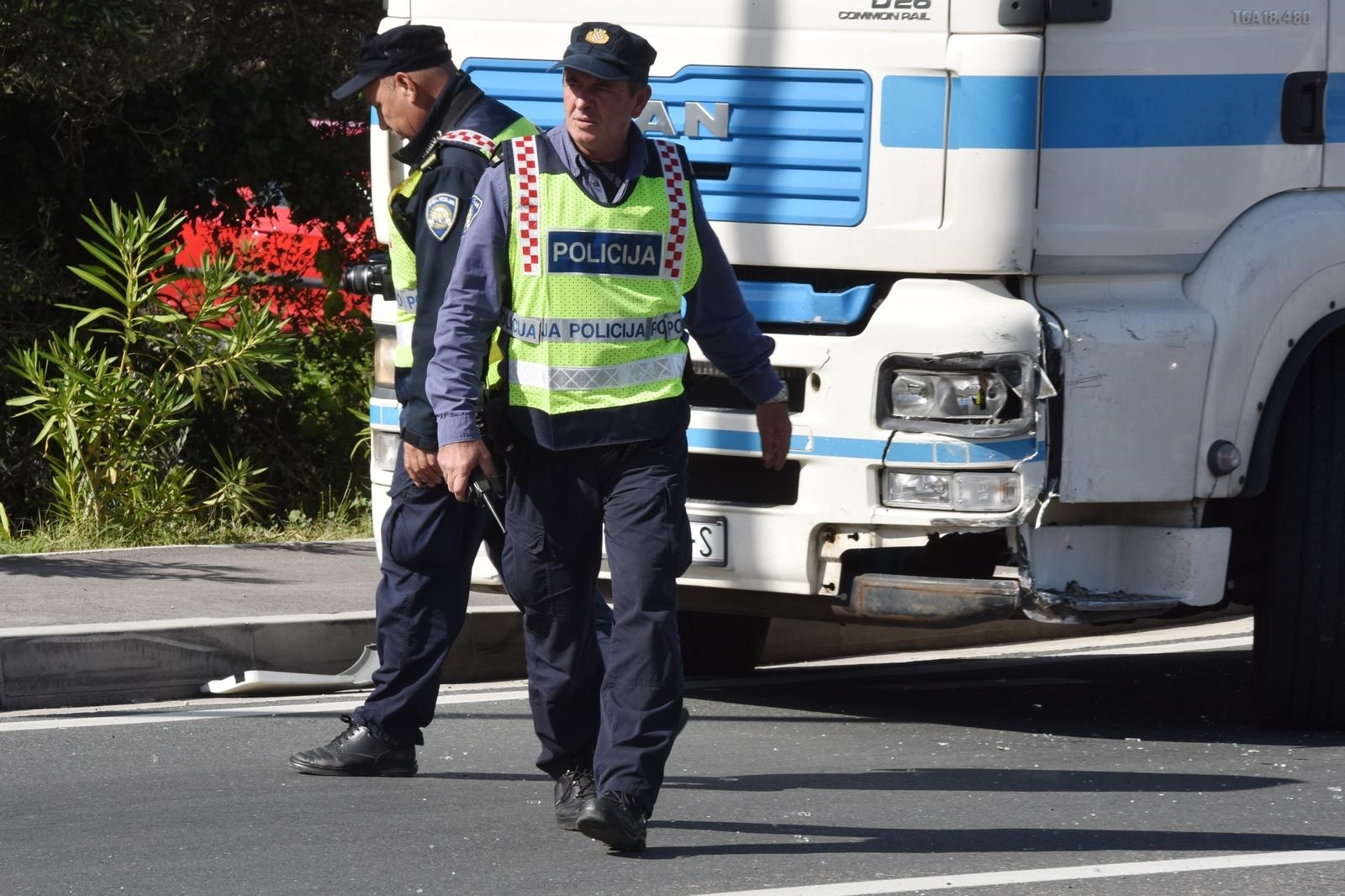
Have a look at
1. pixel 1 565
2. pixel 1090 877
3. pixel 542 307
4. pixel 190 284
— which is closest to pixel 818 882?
pixel 1090 877

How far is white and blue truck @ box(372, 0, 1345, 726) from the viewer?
5.77 m

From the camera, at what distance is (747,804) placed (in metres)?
5.33

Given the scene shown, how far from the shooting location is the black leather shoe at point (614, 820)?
4.64 m

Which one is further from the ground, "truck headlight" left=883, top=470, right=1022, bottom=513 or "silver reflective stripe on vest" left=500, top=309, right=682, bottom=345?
"silver reflective stripe on vest" left=500, top=309, right=682, bottom=345

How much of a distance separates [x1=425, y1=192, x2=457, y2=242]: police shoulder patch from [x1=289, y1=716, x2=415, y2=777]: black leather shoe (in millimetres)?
1311

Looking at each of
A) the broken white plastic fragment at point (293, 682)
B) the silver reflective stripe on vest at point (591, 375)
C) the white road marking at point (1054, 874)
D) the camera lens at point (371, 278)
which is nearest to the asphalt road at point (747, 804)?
the white road marking at point (1054, 874)

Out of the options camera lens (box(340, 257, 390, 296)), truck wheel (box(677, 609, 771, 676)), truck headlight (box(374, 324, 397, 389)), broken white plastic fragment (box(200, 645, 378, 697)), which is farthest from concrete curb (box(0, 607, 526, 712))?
camera lens (box(340, 257, 390, 296))

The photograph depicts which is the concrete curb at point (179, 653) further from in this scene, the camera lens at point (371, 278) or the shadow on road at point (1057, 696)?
the camera lens at point (371, 278)

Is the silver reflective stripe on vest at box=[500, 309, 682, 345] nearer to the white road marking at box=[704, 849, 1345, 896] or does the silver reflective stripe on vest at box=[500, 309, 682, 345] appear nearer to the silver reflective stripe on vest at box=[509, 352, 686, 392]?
the silver reflective stripe on vest at box=[509, 352, 686, 392]

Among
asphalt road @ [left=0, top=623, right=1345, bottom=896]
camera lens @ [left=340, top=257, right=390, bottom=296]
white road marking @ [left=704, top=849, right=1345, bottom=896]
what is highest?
camera lens @ [left=340, top=257, right=390, bottom=296]

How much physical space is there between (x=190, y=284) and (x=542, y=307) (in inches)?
214

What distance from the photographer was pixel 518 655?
24.4 ft

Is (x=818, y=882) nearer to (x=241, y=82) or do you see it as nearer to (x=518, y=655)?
(x=518, y=655)

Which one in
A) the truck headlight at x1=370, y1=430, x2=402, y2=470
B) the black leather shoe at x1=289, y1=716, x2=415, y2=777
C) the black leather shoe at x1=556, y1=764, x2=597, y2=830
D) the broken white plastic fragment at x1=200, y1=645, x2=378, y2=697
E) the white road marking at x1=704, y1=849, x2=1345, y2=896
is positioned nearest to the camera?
the white road marking at x1=704, y1=849, x2=1345, y2=896
